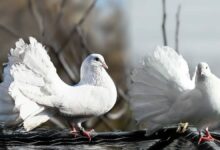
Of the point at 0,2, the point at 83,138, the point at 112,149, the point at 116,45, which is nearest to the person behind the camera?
the point at 112,149

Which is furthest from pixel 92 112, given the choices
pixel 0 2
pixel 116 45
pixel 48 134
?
pixel 0 2

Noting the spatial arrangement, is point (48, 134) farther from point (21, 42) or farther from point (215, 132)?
point (215, 132)

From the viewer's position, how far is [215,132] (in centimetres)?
473

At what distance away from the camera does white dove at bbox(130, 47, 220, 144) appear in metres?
4.63

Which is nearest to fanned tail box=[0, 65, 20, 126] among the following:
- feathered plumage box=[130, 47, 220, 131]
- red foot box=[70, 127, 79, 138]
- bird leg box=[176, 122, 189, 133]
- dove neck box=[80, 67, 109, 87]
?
red foot box=[70, 127, 79, 138]

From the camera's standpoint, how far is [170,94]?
4707 mm

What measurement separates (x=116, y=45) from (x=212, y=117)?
1600 cm

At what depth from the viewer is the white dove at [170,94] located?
463 cm

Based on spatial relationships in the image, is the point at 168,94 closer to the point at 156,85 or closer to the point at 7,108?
the point at 156,85

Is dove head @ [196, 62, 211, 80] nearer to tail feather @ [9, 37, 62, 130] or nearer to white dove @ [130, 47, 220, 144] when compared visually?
white dove @ [130, 47, 220, 144]

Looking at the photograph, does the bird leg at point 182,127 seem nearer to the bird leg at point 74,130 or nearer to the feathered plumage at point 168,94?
the feathered plumage at point 168,94

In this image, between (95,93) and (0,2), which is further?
(0,2)

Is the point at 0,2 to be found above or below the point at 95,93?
above

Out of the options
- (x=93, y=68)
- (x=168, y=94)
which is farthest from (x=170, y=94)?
(x=93, y=68)
